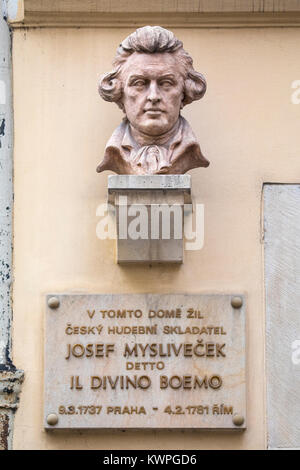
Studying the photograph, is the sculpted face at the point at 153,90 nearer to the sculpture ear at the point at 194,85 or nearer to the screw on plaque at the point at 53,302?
the sculpture ear at the point at 194,85

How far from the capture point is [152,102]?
6867 mm

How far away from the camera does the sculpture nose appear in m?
6.85

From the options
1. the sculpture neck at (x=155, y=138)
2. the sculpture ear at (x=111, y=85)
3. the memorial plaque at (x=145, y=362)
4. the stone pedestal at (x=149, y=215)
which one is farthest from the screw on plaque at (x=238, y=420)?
the sculpture ear at (x=111, y=85)

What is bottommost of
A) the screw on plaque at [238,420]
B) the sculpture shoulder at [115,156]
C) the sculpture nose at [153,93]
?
the screw on plaque at [238,420]

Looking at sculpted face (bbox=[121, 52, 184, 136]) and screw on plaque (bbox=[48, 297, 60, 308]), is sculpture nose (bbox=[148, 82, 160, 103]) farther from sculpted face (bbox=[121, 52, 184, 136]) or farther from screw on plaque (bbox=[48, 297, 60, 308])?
screw on plaque (bbox=[48, 297, 60, 308])

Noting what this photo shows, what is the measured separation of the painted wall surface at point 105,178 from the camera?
6910mm

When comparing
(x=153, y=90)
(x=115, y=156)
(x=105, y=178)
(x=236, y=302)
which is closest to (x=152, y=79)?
(x=153, y=90)

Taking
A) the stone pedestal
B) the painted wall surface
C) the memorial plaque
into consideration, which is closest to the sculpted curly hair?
the painted wall surface

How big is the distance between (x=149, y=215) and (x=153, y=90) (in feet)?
1.95

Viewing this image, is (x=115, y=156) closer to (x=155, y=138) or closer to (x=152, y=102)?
(x=155, y=138)

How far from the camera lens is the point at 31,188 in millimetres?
7176

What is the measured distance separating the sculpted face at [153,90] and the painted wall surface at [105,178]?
353 mm

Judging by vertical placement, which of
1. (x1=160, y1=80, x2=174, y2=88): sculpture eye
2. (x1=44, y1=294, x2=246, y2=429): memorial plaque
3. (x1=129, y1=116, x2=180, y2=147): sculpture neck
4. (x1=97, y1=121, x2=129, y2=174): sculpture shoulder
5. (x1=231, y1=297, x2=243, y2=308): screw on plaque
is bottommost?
(x1=44, y1=294, x2=246, y2=429): memorial plaque

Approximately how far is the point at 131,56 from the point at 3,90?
0.73 meters
